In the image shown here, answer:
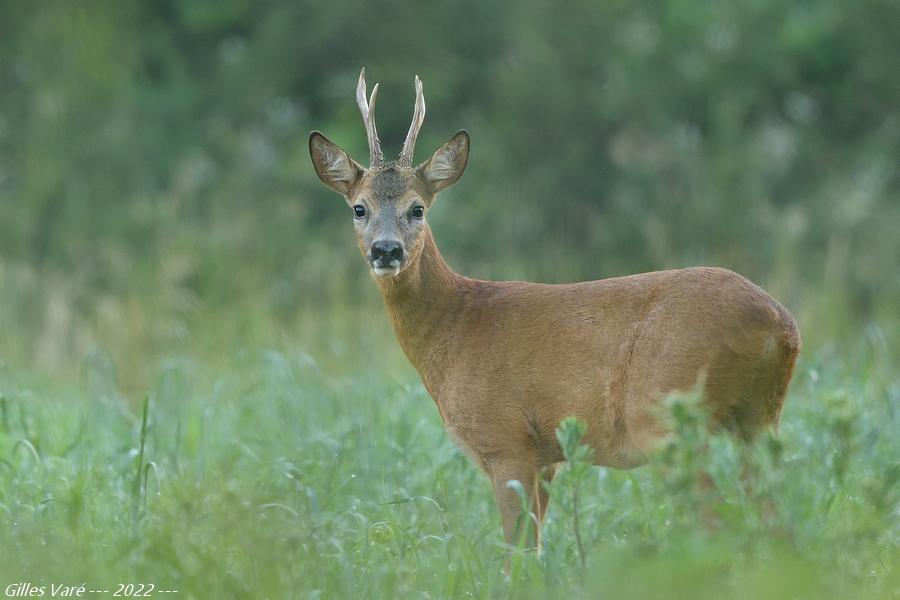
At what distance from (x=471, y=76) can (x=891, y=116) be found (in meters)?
5.03

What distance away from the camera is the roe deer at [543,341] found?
14.7 feet

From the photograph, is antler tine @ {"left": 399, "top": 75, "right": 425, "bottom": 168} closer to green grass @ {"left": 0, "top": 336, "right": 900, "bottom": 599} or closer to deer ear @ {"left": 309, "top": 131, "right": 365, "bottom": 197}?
deer ear @ {"left": 309, "top": 131, "right": 365, "bottom": 197}

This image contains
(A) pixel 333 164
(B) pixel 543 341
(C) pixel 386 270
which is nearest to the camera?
(B) pixel 543 341

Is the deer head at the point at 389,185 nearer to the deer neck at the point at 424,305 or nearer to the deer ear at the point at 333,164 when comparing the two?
the deer ear at the point at 333,164

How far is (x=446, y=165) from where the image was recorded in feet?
18.7

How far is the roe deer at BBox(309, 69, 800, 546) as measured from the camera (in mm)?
4477

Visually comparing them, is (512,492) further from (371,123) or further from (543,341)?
(371,123)

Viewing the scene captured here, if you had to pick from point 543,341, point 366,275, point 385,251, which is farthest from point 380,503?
point 366,275

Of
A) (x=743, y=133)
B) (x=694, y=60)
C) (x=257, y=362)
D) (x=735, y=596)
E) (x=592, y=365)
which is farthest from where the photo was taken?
(x=694, y=60)

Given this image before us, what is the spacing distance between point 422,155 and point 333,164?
30.1 feet

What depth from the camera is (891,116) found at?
1406 cm

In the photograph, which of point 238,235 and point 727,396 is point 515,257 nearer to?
point 238,235

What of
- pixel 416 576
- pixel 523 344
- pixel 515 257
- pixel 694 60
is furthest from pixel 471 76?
pixel 416 576

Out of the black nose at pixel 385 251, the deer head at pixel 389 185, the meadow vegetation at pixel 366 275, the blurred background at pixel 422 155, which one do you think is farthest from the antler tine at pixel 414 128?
the blurred background at pixel 422 155
